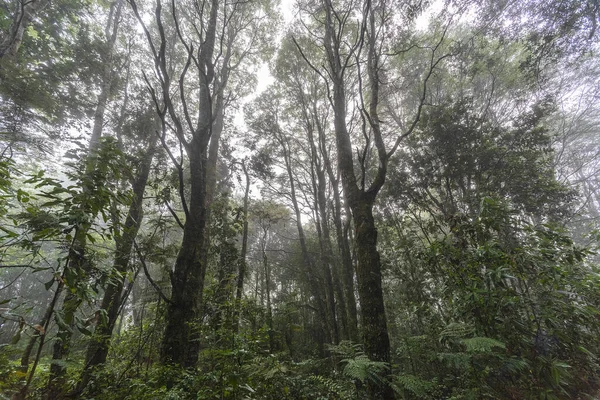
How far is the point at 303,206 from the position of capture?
13.0 m

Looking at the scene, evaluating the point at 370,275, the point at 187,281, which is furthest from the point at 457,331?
the point at 187,281

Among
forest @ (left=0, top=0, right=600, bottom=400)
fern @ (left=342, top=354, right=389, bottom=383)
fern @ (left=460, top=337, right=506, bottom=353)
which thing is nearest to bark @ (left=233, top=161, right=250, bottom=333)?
forest @ (left=0, top=0, right=600, bottom=400)

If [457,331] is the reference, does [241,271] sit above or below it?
above

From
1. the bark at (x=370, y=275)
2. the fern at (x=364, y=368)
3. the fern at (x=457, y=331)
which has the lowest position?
the fern at (x=364, y=368)

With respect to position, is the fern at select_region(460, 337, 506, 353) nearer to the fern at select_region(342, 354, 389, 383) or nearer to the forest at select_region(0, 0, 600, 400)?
the forest at select_region(0, 0, 600, 400)

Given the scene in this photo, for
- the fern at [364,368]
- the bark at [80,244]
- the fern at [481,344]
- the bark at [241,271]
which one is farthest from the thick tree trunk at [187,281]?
the fern at [481,344]

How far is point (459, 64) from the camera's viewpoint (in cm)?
965

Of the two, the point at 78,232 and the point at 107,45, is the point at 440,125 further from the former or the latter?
the point at 107,45

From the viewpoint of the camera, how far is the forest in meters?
2.60

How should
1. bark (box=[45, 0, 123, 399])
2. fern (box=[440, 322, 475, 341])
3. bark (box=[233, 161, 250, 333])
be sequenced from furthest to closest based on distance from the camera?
1. bark (box=[233, 161, 250, 333])
2. fern (box=[440, 322, 475, 341])
3. bark (box=[45, 0, 123, 399])

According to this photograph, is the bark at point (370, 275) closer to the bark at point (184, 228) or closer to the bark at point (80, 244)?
the bark at point (184, 228)

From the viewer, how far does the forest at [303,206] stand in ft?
8.53

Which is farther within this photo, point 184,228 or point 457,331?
point 457,331

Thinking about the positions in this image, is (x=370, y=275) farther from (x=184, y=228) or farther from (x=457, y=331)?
(x=184, y=228)
